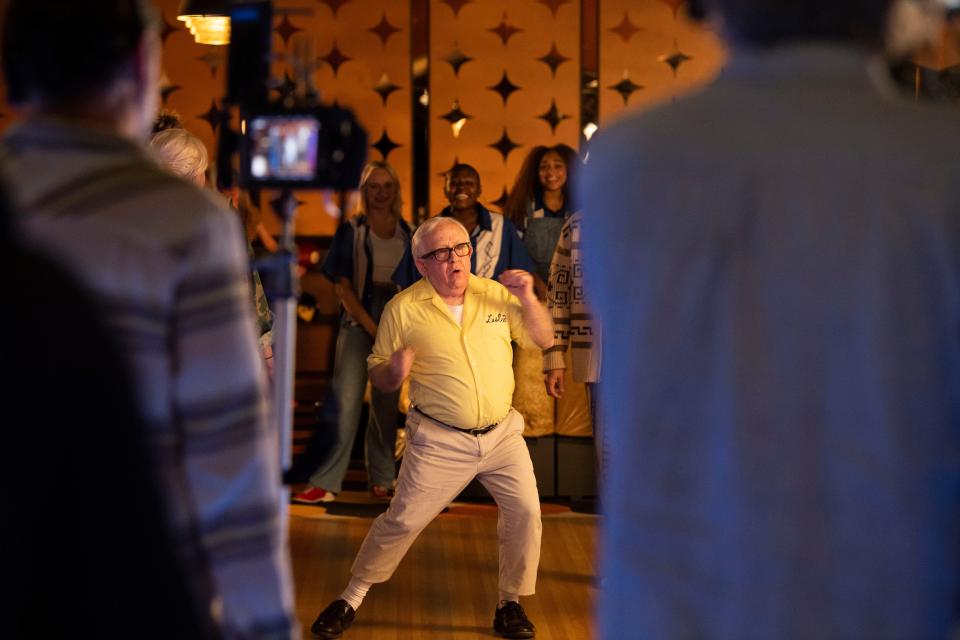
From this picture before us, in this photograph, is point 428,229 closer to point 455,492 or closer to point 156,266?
point 455,492

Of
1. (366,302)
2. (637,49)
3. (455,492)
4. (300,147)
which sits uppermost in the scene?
(637,49)

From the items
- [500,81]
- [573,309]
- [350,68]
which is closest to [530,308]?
[573,309]

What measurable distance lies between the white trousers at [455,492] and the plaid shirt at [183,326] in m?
2.71

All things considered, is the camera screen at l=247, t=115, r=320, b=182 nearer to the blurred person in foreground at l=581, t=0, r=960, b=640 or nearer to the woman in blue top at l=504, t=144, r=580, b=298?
the blurred person in foreground at l=581, t=0, r=960, b=640

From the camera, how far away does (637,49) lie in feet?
26.2

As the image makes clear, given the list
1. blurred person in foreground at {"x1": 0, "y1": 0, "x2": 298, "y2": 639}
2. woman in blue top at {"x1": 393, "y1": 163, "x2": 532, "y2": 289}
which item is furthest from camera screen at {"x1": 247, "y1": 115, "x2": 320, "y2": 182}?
woman in blue top at {"x1": 393, "y1": 163, "x2": 532, "y2": 289}

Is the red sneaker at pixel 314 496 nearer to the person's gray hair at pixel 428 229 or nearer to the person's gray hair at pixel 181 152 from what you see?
the person's gray hair at pixel 428 229

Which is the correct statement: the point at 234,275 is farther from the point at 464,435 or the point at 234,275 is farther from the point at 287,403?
the point at 464,435

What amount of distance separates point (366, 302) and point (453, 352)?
1.99m

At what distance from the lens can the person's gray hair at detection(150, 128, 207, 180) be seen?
4.12m

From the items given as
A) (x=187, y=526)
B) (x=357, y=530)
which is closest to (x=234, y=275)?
(x=187, y=526)

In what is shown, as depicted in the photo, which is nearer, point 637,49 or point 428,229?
point 428,229

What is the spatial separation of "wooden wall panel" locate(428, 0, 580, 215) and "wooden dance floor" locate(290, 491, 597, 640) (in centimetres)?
248

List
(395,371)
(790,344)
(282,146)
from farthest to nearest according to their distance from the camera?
1. (395,371)
2. (282,146)
3. (790,344)
